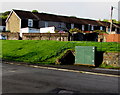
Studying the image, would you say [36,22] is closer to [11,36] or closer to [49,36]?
[11,36]

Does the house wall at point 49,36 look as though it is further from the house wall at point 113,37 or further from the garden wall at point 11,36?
the house wall at point 113,37

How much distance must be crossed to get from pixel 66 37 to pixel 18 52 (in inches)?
337

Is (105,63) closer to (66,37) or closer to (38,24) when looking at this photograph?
(66,37)

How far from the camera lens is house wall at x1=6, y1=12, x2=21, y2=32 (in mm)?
47344

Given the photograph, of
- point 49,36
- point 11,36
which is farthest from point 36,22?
point 49,36

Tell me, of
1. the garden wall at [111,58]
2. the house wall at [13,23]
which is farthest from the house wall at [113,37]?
the house wall at [13,23]

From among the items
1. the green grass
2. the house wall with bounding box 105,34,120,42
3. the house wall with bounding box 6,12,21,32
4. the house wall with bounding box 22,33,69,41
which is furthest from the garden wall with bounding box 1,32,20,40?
the house wall with bounding box 105,34,120,42

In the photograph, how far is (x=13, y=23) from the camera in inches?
1928

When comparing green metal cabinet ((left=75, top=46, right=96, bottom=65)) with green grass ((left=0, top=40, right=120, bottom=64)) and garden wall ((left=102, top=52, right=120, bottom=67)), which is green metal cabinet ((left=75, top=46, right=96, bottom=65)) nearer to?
garden wall ((left=102, top=52, right=120, bottom=67))

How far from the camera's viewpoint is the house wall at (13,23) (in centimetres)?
4734

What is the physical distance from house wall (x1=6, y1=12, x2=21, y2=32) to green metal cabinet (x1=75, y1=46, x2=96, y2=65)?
1205 inches

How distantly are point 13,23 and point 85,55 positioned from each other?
34.4m

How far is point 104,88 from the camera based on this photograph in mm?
10211

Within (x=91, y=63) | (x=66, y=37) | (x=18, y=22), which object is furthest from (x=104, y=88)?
(x=18, y=22)
